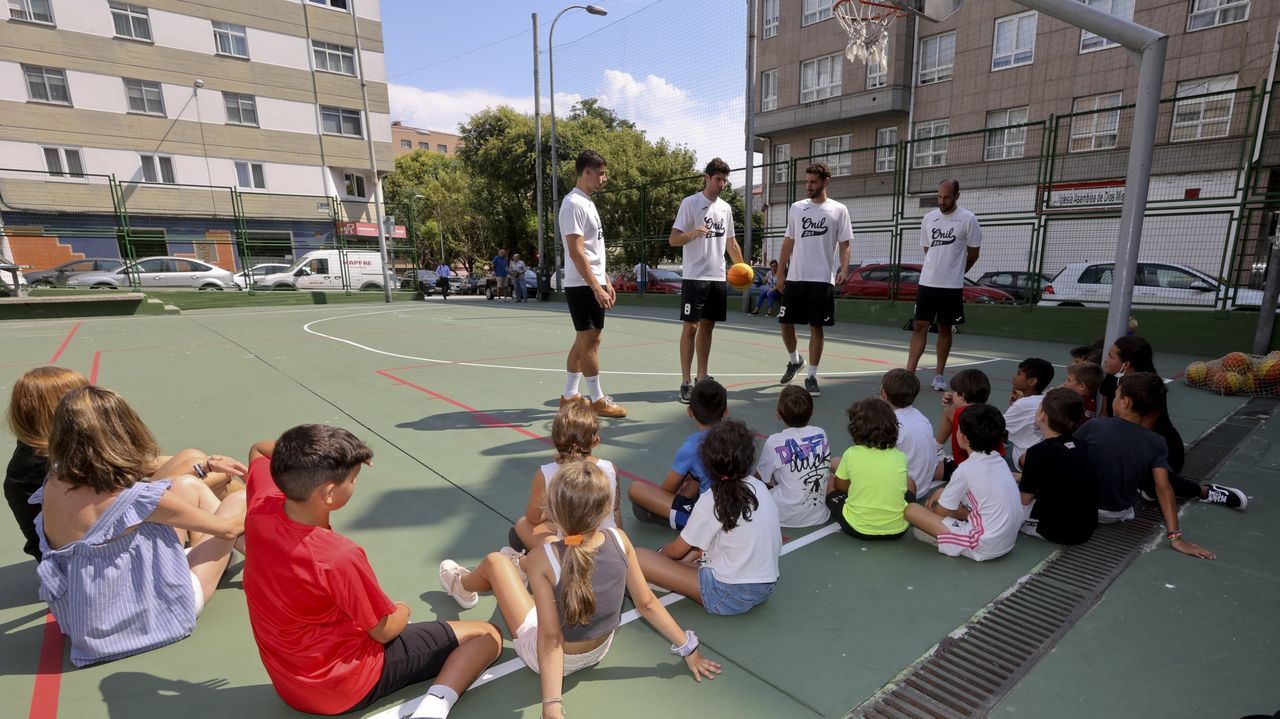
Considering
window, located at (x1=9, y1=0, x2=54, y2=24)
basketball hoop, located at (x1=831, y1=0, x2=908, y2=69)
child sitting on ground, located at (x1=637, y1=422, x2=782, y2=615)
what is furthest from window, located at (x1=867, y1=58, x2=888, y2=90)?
window, located at (x1=9, y1=0, x2=54, y2=24)

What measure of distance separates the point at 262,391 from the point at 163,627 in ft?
14.1

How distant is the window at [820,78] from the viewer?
78.0ft

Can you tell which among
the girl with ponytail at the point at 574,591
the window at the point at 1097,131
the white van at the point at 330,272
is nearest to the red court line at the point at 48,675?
the girl with ponytail at the point at 574,591

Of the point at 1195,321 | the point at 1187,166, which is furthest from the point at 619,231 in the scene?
the point at 1195,321

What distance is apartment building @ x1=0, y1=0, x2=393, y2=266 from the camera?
69.3 feet

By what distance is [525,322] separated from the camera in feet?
40.7

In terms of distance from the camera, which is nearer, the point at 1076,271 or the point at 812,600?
the point at 812,600

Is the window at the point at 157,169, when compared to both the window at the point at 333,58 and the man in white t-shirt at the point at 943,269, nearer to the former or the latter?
the window at the point at 333,58

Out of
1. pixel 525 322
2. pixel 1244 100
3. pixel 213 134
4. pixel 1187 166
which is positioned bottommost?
pixel 525 322

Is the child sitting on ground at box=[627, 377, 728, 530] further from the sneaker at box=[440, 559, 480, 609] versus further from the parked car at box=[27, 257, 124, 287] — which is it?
the parked car at box=[27, 257, 124, 287]

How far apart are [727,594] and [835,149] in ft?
83.5

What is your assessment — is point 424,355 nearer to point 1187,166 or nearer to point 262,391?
point 262,391

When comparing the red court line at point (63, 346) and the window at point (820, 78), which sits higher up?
the window at point (820, 78)

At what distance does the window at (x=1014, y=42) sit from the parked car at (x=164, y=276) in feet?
84.7
